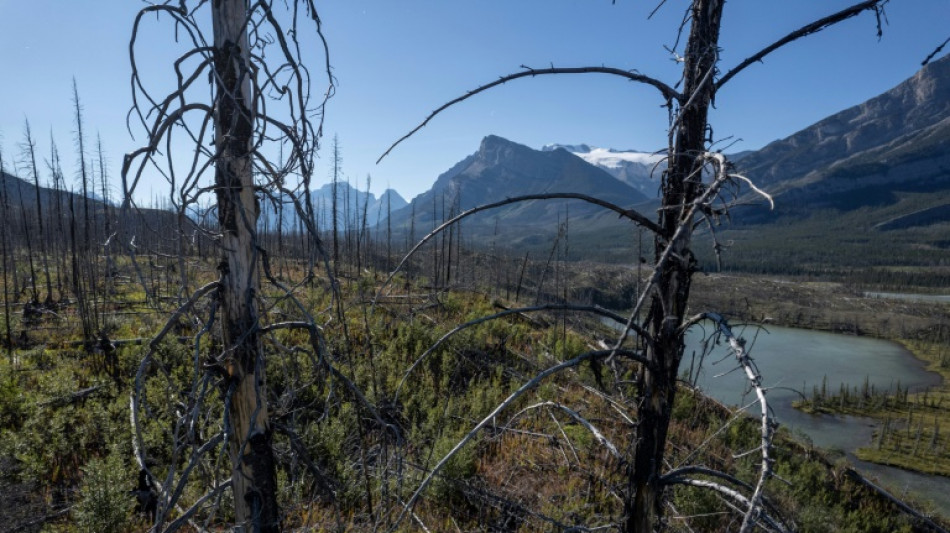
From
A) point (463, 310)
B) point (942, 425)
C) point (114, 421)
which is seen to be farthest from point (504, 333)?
point (942, 425)

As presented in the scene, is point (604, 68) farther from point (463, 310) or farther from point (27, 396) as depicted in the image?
point (463, 310)

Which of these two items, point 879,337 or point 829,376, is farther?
point 879,337

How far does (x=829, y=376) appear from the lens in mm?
45719

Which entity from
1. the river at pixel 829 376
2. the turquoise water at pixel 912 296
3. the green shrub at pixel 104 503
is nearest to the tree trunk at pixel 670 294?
the green shrub at pixel 104 503

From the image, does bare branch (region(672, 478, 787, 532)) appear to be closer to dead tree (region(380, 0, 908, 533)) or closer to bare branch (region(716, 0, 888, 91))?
dead tree (region(380, 0, 908, 533))

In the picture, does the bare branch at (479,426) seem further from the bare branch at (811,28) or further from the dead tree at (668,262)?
the bare branch at (811,28)

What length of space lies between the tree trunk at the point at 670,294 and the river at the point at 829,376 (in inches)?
595

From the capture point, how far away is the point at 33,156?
28891mm

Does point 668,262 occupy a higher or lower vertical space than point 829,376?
higher

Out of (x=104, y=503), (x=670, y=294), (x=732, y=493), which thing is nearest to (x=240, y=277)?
(x=670, y=294)

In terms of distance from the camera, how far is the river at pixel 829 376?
24311 mm

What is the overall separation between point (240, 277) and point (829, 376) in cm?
5916

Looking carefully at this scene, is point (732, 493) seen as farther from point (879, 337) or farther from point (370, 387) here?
point (879, 337)

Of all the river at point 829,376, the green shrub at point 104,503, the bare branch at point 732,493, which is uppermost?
the bare branch at point 732,493
